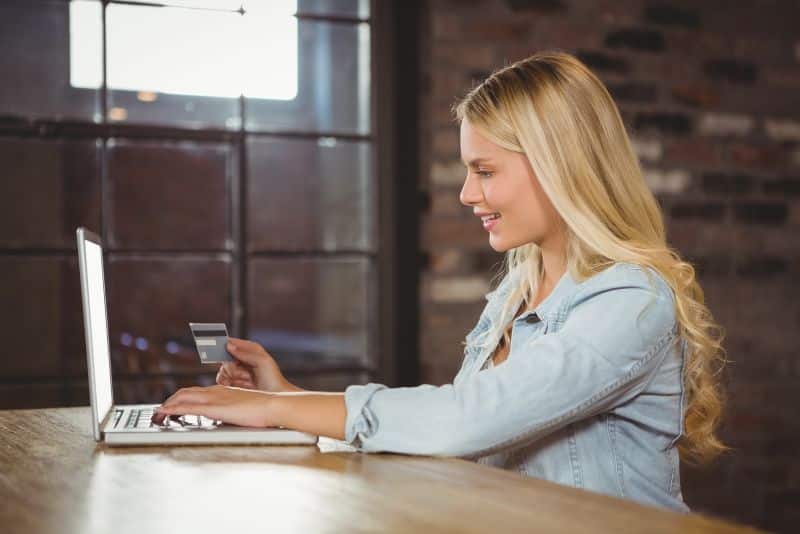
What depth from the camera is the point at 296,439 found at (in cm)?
159

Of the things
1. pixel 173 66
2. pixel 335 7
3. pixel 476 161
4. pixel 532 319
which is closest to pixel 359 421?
pixel 532 319

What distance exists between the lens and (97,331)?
5.62ft

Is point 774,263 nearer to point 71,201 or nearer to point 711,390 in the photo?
point 711,390

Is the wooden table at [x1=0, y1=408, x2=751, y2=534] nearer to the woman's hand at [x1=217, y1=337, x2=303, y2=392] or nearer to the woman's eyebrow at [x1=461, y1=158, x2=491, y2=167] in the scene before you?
the woman's hand at [x1=217, y1=337, x2=303, y2=392]

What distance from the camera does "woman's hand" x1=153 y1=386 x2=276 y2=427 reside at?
154 cm

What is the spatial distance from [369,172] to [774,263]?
1446mm

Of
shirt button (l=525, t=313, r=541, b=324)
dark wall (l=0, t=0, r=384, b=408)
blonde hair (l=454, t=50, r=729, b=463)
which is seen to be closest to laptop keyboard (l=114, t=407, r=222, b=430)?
shirt button (l=525, t=313, r=541, b=324)

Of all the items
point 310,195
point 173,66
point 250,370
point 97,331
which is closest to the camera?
point 97,331

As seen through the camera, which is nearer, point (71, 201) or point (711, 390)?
point (711, 390)

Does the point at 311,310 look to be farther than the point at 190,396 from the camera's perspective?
Yes

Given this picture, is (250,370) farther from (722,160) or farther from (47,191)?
(722,160)

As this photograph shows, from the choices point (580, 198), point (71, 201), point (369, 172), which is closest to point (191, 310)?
point (71, 201)

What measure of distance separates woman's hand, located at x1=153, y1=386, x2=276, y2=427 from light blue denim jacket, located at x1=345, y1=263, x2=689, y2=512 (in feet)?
0.42

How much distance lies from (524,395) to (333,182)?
5.98ft
